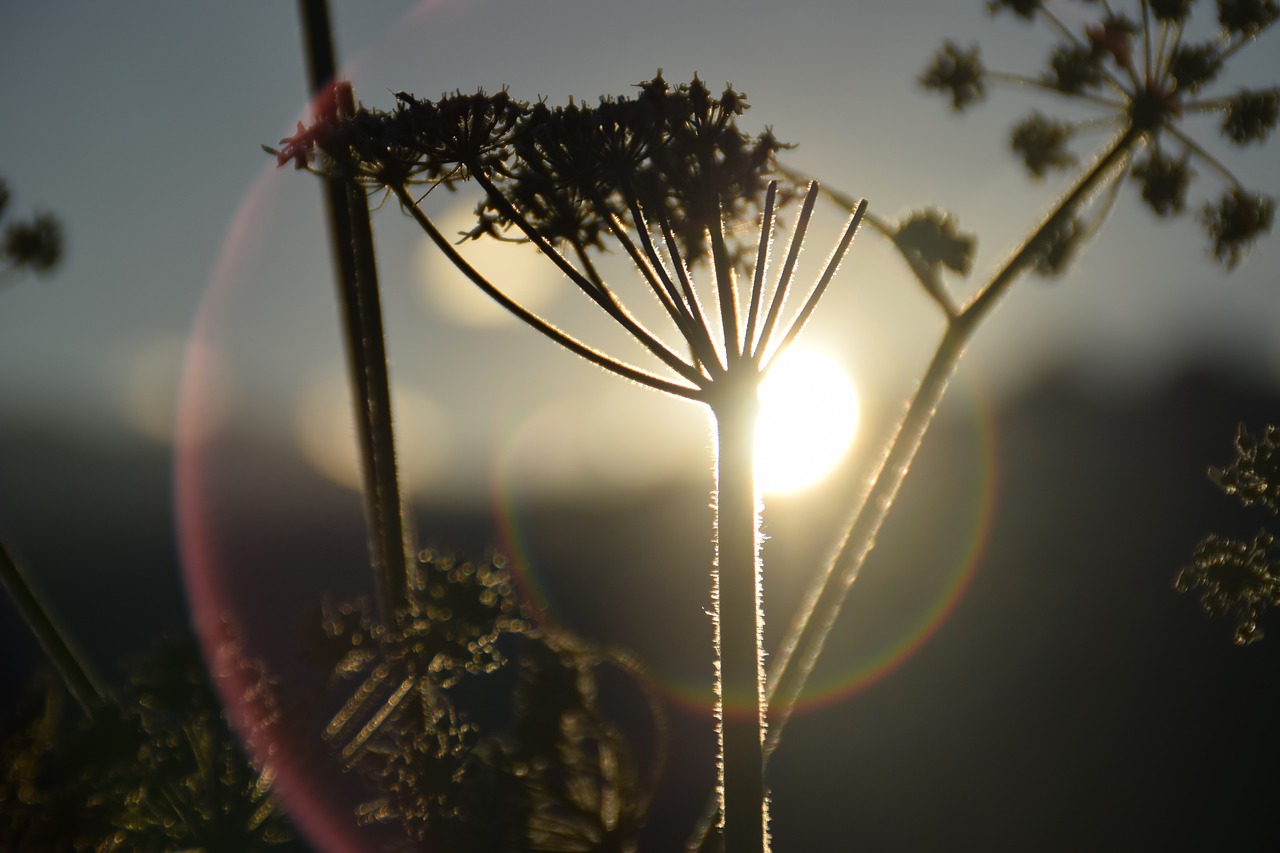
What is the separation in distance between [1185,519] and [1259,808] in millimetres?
13471

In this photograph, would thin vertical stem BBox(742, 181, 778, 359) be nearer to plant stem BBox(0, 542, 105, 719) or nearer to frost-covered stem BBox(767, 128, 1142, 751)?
frost-covered stem BBox(767, 128, 1142, 751)

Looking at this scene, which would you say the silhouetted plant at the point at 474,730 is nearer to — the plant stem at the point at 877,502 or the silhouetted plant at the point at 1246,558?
the plant stem at the point at 877,502

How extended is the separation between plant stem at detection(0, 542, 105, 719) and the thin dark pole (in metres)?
1.04

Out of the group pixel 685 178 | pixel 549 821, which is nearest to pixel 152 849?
pixel 549 821

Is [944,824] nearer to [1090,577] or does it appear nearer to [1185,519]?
[1090,577]

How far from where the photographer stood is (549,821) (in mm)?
3629

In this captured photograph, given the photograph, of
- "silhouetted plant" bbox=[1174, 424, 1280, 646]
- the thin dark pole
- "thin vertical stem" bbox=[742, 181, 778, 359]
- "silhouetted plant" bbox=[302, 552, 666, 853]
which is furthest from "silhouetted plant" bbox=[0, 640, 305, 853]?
"silhouetted plant" bbox=[1174, 424, 1280, 646]

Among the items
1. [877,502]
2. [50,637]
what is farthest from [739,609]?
[50,637]

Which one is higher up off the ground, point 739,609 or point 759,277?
point 759,277

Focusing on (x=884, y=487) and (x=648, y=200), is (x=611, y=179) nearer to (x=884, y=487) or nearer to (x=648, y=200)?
(x=648, y=200)

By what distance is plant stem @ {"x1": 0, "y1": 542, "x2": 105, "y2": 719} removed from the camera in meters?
2.89

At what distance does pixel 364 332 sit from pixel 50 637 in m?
1.50

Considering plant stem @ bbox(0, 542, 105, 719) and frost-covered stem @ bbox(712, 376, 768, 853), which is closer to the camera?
frost-covered stem @ bbox(712, 376, 768, 853)

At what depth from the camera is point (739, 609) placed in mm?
2516
